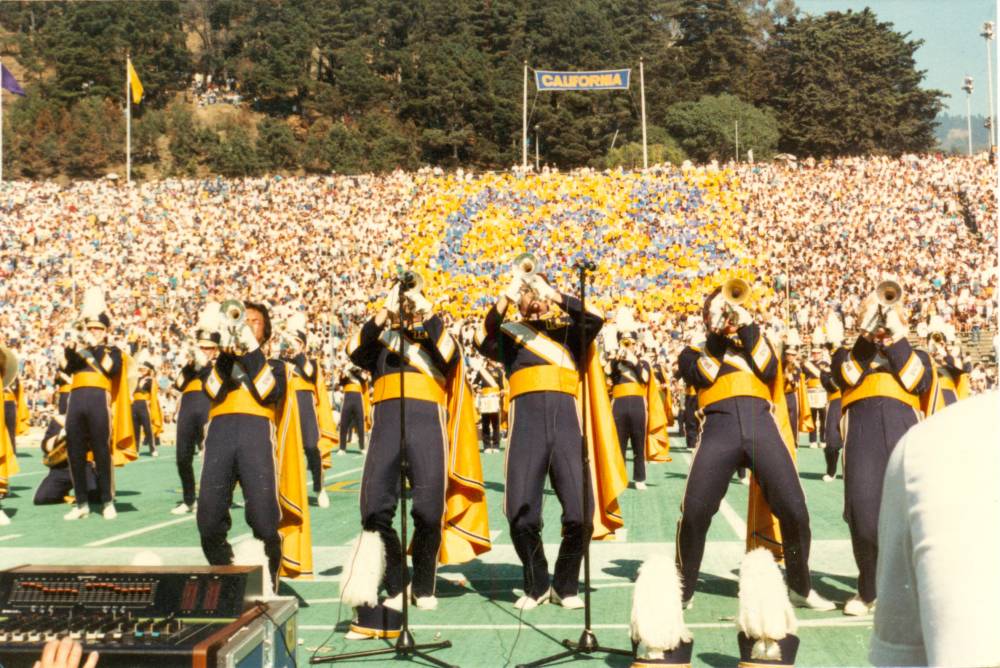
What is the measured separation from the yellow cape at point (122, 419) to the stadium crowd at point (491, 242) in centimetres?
1762

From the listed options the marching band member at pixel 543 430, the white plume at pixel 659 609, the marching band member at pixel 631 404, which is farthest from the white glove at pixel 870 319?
the marching band member at pixel 631 404

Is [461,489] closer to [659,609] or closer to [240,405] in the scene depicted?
[240,405]

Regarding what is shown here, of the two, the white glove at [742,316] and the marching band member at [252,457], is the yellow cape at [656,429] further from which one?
the marching band member at [252,457]

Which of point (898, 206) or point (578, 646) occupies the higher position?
point (898, 206)

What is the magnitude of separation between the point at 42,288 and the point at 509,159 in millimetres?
31198

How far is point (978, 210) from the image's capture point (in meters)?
37.9

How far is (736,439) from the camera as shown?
6.52 m

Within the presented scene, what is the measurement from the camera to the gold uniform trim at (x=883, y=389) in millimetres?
6953

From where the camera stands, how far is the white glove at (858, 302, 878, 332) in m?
6.76

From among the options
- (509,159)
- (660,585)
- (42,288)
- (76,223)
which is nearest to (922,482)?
(660,585)

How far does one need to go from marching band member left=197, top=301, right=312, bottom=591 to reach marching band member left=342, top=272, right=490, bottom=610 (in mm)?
534

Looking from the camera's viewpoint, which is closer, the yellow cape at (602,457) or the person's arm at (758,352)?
the person's arm at (758,352)

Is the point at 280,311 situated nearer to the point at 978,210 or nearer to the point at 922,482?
the point at 922,482

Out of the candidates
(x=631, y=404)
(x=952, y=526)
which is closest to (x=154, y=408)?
(x=631, y=404)
